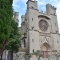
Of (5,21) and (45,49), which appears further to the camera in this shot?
(45,49)

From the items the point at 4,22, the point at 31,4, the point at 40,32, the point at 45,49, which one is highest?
the point at 31,4

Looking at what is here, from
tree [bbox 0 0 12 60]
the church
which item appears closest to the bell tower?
the church

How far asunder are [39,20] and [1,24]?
23972 millimetres

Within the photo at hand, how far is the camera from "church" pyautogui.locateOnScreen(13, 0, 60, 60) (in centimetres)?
3297

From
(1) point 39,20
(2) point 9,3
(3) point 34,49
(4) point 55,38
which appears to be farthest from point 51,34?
(2) point 9,3

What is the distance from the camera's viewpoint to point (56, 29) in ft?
121

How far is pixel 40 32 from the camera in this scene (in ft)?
117

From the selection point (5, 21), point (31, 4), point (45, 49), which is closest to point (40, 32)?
point (45, 49)

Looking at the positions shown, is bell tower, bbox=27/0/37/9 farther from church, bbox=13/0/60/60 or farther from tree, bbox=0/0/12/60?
tree, bbox=0/0/12/60

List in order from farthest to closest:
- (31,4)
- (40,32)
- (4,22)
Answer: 1. (31,4)
2. (40,32)
3. (4,22)

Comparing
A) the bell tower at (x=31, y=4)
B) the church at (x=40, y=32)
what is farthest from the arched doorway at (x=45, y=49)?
the bell tower at (x=31, y=4)

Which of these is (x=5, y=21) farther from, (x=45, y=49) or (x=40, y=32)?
(x=45, y=49)

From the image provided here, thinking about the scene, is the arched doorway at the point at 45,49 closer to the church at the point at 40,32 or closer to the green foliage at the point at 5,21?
the church at the point at 40,32

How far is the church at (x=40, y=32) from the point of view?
3297 cm
